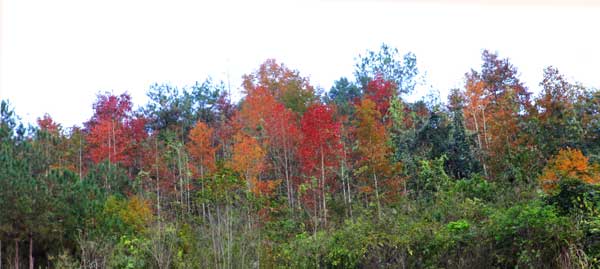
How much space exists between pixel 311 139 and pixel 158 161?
244 inches

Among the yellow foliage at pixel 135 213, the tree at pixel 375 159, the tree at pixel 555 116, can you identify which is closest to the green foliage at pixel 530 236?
the yellow foliage at pixel 135 213

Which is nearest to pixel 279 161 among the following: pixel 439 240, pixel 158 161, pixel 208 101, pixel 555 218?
pixel 158 161

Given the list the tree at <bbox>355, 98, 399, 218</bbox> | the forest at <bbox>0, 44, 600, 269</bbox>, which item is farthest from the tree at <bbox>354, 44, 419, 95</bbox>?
the tree at <bbox>355, 98, 399, 218</bbox>

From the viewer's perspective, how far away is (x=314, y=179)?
16.7 metres

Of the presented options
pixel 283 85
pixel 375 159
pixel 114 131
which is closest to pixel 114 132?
pixel 114 131

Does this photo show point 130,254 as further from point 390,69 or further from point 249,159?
point 390,69

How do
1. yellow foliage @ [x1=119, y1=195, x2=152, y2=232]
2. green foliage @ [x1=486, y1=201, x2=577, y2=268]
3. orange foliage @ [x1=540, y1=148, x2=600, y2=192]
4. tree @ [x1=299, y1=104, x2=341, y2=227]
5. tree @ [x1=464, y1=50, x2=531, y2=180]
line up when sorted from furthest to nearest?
1. tree @ [x1=299, y1=104, x2=341, y2=227]
2. tree @ [x1=464, y1=50, x2=531, y2=180]
3. yellow foliage @ [x1=119, y1=195, x2=152, y2=232]
4. orange foliage @ [x1=540, y1=148, x2=600, y2=192]
5. green foliage @ [x1=486, y1=201, x2=577, y2=268]

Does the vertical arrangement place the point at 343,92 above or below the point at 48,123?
above

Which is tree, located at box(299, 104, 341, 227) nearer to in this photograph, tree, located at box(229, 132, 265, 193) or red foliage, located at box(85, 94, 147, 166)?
tree, located at box(229, 132, 265, 193)

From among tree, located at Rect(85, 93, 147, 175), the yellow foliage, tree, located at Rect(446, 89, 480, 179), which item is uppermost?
tree, located at Rect(85, 93, 147, 175)

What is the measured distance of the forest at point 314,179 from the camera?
25.3 feet

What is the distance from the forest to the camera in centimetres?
772

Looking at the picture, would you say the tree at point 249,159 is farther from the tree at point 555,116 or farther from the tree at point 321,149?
the tree at point 555,116

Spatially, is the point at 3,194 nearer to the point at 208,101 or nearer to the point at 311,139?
the point at 311,139
